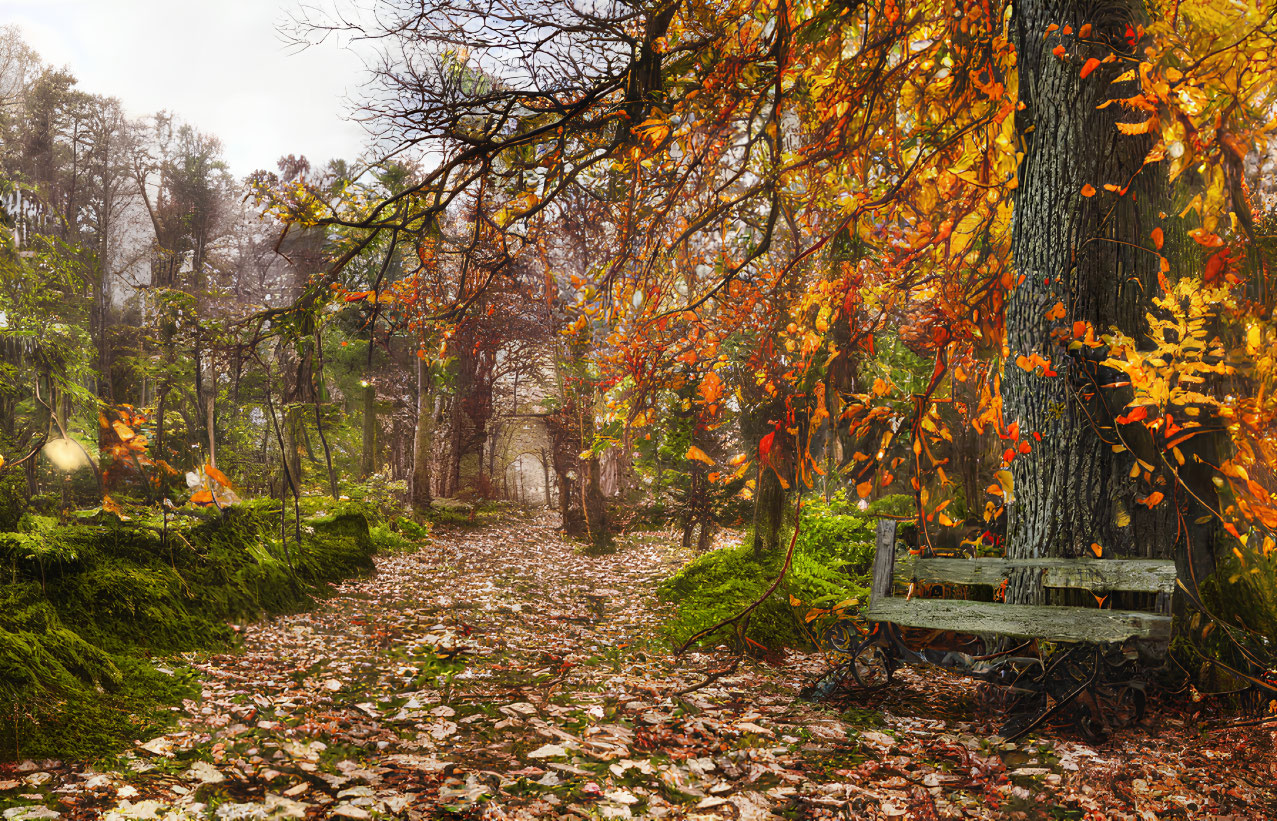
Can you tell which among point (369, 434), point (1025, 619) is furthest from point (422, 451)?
point (1025, 619)

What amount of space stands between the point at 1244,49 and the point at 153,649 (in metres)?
8.56

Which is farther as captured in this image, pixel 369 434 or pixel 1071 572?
pixel 369 434

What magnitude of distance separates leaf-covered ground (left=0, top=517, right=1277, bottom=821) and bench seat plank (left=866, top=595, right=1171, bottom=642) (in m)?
0.61

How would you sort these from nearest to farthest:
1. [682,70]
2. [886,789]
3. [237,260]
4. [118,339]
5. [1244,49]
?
[886,789], [1244,49], [682,70], [118,339], [237,260]

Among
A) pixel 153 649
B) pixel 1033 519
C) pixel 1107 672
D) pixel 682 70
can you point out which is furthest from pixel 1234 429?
pixel 153 649

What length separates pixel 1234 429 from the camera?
4195mm

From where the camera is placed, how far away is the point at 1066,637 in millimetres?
3721

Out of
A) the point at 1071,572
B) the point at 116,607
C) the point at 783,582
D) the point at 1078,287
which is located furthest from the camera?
the point at 783,582

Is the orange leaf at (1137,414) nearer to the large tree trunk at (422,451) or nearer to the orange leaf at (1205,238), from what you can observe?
the orange leaf at (1205,238)

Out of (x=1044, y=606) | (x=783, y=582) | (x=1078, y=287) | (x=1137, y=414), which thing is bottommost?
(x=783, y=582)

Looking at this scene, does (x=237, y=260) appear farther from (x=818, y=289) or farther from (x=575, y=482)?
(x=818, y=289)

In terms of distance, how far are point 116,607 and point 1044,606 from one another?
6547mm

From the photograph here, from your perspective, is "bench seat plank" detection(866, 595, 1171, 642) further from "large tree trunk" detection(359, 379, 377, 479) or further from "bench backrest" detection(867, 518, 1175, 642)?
"large tree trunk" detection(359, 379, 377, 479)

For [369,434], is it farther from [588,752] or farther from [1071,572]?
[1071,572]
